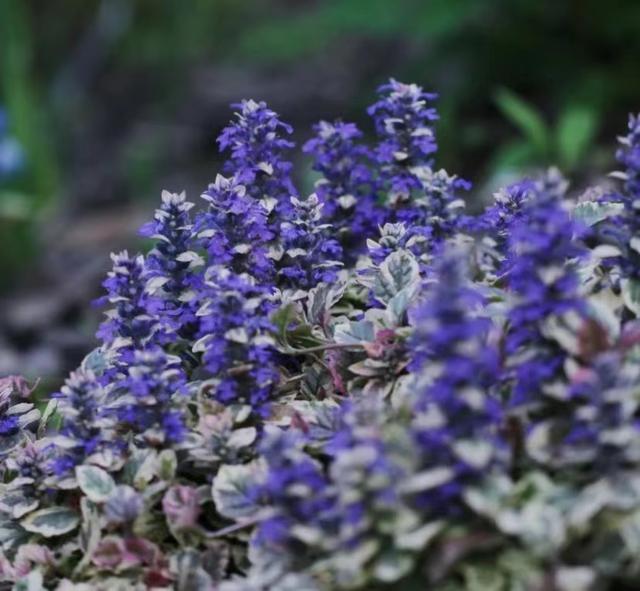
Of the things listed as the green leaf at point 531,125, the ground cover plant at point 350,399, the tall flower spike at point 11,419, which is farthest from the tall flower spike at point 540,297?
the green leaf at point 531,125

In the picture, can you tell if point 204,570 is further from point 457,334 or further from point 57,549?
point 457,334

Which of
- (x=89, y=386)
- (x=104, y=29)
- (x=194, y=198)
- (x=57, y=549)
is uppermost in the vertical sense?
(x=104, y=29)

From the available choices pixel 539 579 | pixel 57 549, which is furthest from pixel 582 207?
pixel 57 549

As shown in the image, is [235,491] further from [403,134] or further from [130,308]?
[403,134]

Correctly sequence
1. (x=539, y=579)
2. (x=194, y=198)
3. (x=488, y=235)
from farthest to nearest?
1. (x=194, y=198)
2. (x=488, y=235)
3. (x=539, y=579)

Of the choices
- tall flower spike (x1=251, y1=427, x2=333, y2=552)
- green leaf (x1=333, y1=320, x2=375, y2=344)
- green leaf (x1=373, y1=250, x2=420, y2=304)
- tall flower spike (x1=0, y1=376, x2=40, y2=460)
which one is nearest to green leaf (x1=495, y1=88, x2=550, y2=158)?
green leaf (x1=373, y1=250, x2=420, y2=304)

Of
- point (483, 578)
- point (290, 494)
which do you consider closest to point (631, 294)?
point (483, 578)

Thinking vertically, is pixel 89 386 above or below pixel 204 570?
above
